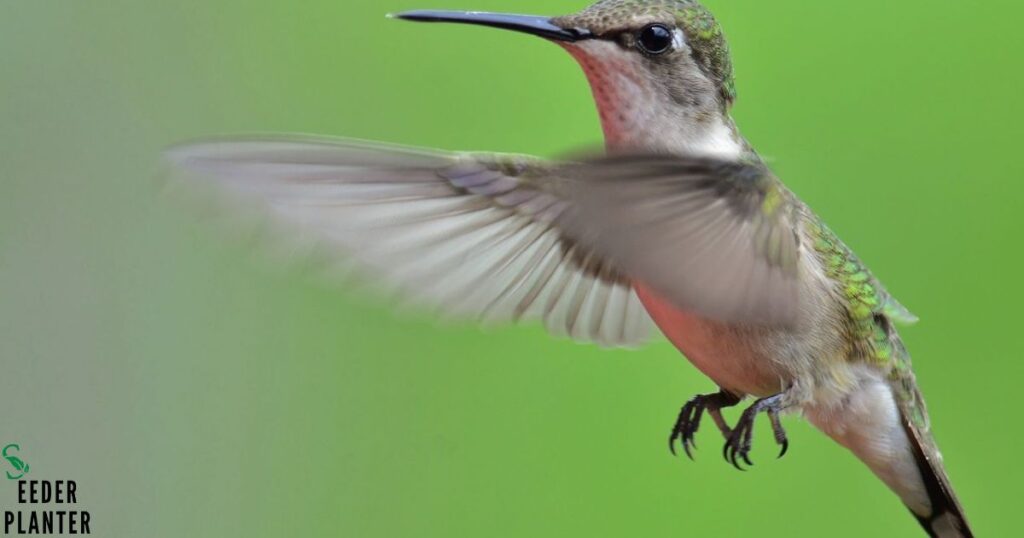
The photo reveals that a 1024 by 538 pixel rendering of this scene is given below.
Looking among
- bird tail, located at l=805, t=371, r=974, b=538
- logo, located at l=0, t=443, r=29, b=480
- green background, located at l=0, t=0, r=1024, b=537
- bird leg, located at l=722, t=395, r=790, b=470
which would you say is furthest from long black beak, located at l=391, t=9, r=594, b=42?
logo, located at l=0, t=443, r=29, b=480

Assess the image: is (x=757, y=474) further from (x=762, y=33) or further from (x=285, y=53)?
(x=285, y=53)

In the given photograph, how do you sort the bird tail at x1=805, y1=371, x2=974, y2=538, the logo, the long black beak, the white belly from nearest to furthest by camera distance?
the long black beak → the white belly → the bird tail at x1=805, y1=371, x2=974, y2=538 → the logo

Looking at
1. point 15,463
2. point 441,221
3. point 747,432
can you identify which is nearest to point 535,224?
point 441,221

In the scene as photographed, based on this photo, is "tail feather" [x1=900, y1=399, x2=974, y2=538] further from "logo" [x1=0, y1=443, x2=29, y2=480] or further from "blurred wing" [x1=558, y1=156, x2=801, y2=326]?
"logo" [x1=0, y1=443, x2=29, y2=480]

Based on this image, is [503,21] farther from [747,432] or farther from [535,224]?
[747,432]

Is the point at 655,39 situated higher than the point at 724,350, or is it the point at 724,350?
the point at 655,39

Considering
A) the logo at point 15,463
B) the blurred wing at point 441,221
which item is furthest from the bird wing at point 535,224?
the logo at point 15,463

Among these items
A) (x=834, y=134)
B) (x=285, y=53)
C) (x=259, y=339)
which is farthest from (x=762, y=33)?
(x=259, y=339)
